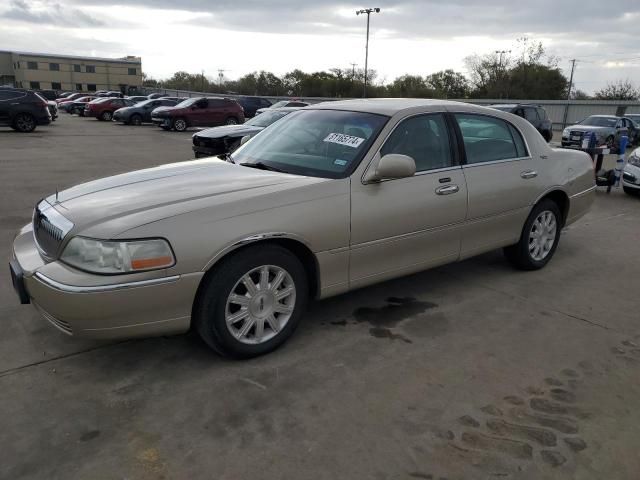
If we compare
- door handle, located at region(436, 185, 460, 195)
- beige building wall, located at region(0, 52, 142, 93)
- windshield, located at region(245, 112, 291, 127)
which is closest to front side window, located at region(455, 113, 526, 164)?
door handle, located at region(436, 185, 460, 195)

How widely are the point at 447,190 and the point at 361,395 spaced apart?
1.86 m

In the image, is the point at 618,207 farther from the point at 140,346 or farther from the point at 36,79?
the point at 36,79

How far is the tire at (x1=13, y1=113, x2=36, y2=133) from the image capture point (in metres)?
20.3

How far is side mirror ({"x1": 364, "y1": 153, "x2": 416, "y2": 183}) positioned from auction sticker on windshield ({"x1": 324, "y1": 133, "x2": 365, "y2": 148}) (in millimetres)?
258

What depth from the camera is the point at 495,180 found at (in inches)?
178

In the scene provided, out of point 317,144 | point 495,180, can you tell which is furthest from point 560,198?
point 317,144

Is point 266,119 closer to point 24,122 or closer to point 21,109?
point 21,109

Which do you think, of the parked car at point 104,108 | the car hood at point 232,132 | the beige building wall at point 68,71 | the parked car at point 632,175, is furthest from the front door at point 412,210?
the beige building wall at point 68,71

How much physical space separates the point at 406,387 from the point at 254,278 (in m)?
1.13

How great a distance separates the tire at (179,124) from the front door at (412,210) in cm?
2229

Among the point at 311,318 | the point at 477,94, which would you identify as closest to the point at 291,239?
the point at 311,318

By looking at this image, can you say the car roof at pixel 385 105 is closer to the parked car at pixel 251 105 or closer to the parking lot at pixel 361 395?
the parking lot at pixel 361 395

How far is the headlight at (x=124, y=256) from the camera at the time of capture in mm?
2834

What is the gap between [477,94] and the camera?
195 feet
